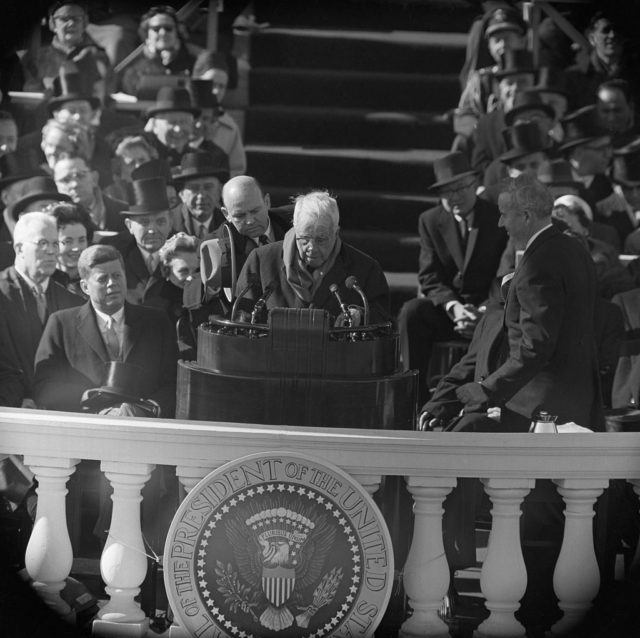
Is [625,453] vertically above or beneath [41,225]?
beneath

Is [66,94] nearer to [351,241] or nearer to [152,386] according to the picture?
[351,241]

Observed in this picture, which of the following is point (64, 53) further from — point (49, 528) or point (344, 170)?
point (49, 528)

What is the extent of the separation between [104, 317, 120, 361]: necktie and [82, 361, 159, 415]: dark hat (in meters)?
0.13

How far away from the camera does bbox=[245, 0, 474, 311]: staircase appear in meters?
8.92

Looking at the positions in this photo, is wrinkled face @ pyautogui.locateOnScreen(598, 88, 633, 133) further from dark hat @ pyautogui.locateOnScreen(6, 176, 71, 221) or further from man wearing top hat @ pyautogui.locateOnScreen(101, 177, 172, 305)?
dark hat @ pyautogui.locateOnScreen(6, 176, 71, 221)

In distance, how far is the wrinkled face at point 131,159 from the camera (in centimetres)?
865

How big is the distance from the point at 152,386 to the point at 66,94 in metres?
3.59

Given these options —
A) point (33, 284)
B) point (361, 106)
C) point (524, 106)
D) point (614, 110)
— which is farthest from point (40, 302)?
point (614, 110)

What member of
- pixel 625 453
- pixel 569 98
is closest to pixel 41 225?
pixel 625 453

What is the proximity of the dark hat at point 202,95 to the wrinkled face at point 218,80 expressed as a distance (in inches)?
11.6

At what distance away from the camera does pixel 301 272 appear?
18.8ft

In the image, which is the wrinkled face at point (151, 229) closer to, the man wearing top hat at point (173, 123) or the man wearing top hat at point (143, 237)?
the man wearing top hat at point (143, 237)

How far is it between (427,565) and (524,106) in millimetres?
4408

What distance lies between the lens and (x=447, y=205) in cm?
805
